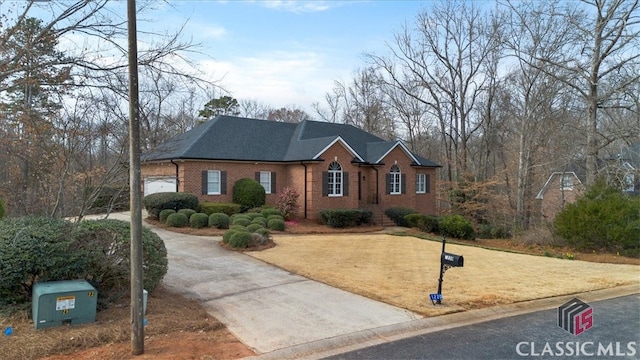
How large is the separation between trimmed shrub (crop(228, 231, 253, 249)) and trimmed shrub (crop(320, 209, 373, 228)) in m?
8.52

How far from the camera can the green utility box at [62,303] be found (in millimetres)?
5227

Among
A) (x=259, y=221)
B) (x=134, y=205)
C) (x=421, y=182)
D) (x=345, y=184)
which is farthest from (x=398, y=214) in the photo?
(x=134, y=205)

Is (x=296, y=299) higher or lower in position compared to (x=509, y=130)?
lower

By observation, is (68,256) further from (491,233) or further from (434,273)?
(491,233)

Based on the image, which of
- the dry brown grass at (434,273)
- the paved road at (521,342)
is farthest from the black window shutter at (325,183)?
the paved road at (521,342)

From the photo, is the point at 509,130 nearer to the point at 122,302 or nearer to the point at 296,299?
the point at 296,299

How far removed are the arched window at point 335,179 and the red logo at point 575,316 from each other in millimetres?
16164

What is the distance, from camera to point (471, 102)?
3234 centimetres

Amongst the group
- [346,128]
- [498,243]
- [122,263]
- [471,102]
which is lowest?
[498,243]

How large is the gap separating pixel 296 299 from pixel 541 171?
29345 mm

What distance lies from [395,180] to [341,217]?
22.4ft

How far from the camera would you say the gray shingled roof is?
2203cm

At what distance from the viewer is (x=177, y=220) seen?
1758cm

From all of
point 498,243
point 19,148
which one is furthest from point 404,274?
point 498,243
